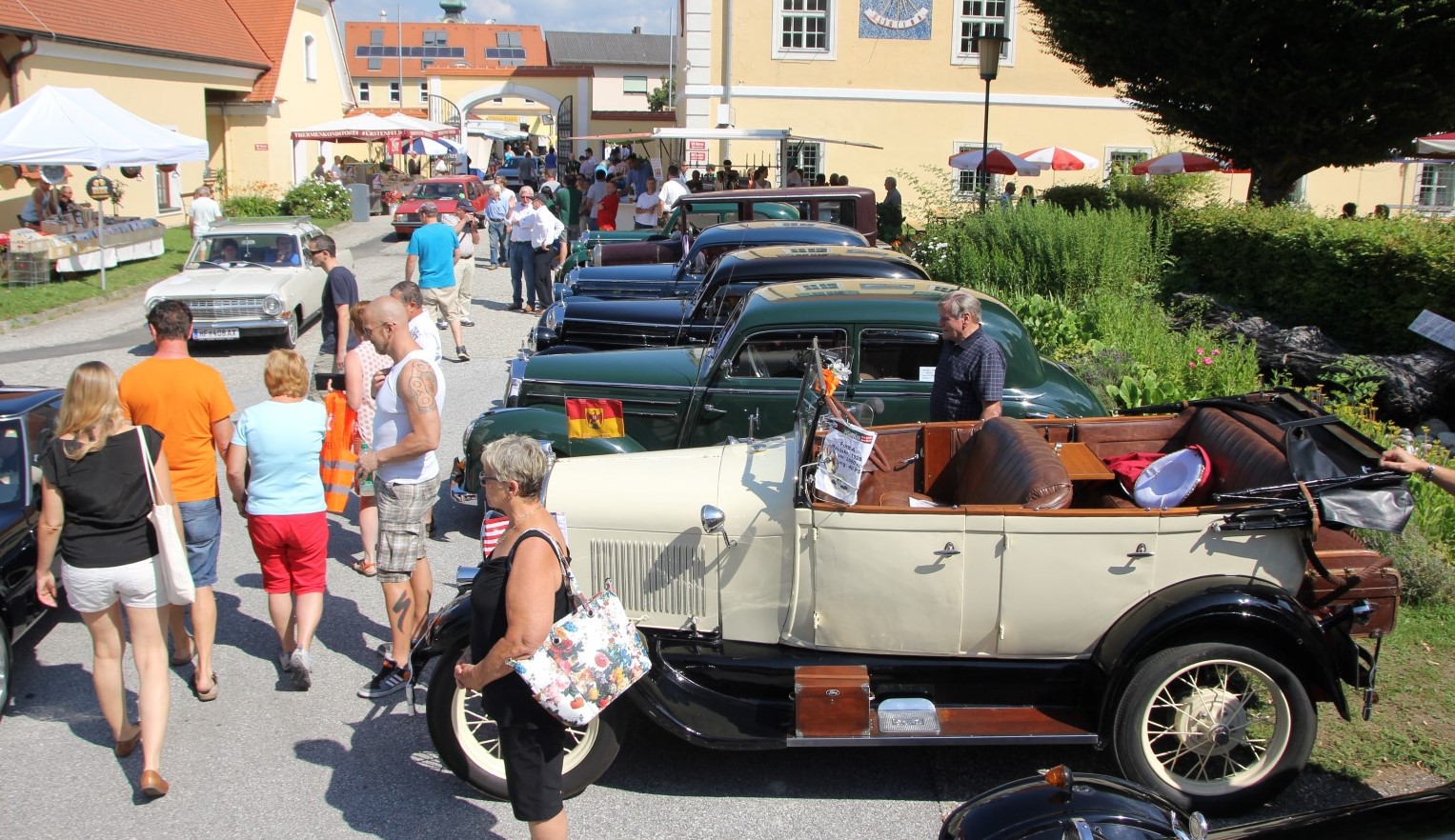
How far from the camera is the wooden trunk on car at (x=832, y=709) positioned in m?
4.35

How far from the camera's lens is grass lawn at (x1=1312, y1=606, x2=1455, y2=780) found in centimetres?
483

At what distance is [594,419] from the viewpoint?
7.35 metres

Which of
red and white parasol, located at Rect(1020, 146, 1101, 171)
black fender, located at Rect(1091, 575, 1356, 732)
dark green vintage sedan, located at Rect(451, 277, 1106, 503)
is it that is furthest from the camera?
red and white parasol, located at Rect(1020, 146, 1101, 171)

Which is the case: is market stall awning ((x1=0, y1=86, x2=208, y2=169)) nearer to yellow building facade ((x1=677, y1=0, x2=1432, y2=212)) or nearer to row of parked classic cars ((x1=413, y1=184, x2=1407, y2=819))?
yellow building facade ((x1=677, y1=0, x2=1432, y2=212))

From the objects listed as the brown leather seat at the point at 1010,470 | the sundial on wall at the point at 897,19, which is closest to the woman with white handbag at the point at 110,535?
the brown leather seat at the point at 1010,470

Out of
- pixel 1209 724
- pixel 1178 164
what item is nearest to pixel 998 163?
pixel 1178 164

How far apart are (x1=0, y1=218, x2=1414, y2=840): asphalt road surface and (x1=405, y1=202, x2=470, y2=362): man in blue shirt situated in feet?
22.0

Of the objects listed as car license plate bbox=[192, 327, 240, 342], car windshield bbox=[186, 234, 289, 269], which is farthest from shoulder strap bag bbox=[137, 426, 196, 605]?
car windshield bbox=[186, 234, 289, 269]

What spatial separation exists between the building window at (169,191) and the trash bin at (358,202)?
411 centimetres

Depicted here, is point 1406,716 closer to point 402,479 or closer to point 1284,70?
point 402,479

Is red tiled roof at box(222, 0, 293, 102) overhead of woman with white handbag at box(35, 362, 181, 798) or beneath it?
overhead

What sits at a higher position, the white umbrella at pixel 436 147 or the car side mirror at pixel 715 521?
the white umbrella at pixel 436 147

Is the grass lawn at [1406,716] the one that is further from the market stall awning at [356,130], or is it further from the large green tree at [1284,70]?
the market stall awning at [356,130]

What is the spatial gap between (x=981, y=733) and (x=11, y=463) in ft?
16.5
